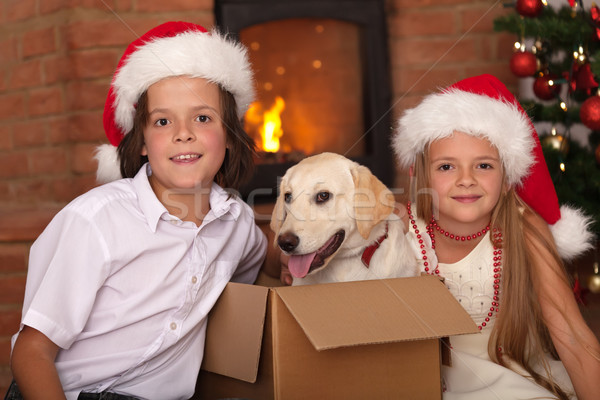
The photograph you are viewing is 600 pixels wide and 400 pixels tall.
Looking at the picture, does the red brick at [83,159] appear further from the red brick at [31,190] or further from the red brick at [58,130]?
the red brick at [31,190]

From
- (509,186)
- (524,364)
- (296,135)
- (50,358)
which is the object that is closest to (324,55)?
(296,135)

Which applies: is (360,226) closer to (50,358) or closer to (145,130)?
(145,130)

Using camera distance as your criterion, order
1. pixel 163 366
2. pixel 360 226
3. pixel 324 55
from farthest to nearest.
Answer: pixel 324 55
pixel 360 226
pixel 163 366

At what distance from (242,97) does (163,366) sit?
92 centimetres

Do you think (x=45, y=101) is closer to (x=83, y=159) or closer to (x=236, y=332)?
(x=83, y=159)

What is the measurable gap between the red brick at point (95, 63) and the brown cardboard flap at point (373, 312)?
183cm

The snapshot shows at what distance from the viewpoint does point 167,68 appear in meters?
1.85

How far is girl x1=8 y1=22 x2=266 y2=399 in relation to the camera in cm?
156

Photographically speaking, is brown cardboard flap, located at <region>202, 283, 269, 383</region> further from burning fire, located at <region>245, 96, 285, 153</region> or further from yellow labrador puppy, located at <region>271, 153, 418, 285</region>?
burning fire, located at <region>245, 96, 285, 153</region>

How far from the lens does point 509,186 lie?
2.01m

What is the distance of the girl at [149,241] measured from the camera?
1.56 m

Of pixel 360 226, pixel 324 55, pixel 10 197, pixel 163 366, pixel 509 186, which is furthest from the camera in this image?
pixel 324 55

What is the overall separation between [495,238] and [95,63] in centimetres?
198

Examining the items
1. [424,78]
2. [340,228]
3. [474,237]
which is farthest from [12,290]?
[424,78]
